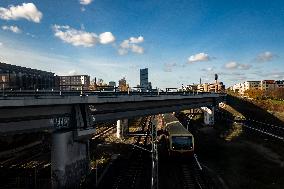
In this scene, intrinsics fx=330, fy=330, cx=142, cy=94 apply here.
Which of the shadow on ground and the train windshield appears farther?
the shadow on ground

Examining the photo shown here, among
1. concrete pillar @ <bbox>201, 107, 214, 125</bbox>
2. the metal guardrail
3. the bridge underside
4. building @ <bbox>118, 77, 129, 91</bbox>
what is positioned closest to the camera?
the bridge underside

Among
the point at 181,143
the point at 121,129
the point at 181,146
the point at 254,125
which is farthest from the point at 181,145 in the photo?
the point at 254,125

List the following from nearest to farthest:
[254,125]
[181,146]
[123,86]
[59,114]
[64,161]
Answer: [64,161], [59,114], [181,146], [254,125], [123,86]

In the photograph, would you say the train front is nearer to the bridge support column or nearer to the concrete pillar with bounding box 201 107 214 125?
the bridge support column

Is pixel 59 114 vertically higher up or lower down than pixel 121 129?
higher up

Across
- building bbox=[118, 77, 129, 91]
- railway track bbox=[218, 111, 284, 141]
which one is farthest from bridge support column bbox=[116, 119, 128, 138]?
railway track bbox=[218, 111, 284, 141]

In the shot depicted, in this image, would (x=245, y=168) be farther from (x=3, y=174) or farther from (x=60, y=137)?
(x=3, y=174)

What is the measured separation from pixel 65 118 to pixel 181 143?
1725 centimetres

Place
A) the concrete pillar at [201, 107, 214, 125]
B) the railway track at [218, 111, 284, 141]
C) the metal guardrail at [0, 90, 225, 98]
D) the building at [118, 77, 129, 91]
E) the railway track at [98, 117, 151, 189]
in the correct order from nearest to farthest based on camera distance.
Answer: the metal guardrail at [0, 90, 225, 98], the railway track at [98, 117, 151, 189], the building at [118, 77, 129, 91], the railway track at [218, 111, 284, 141], the concrete pillar at [201, 107, 214, 125]

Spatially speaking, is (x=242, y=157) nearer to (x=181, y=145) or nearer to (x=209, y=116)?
(x=181, y=145)

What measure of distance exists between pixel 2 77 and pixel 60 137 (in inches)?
1941

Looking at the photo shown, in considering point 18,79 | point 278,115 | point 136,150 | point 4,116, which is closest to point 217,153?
point 136,150

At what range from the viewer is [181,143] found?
137 feet

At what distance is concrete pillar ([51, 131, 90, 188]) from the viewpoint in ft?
93.9
